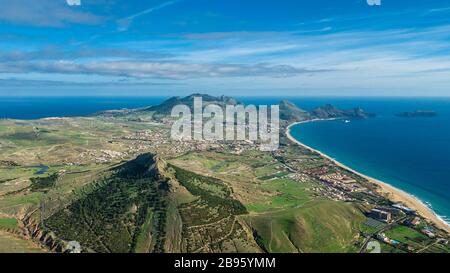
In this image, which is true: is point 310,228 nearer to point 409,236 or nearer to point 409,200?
point 409,236

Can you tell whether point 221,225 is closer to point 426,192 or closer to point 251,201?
point 251,201

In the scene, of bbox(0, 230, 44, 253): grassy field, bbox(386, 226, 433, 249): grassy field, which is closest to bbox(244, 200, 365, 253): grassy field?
bbox(386, 226, 433, 249): grassy field

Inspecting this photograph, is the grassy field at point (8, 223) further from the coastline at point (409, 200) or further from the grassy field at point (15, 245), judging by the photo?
the coastline at point (409, 200)

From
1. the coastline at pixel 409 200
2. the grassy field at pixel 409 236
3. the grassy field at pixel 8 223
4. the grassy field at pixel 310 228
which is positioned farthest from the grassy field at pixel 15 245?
the coastline at pixel 409 200

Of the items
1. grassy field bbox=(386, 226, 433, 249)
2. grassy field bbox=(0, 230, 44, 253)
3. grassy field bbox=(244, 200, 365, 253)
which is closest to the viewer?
grassy field bbox=(0, 230, 44, 253)

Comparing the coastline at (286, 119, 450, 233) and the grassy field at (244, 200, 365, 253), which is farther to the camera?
the coastline at (286, 119, 450, 233)

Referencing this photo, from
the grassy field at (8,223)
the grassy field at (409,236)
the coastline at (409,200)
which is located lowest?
the grassy field at (409,236)

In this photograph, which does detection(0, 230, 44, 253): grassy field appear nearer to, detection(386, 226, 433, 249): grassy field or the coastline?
detection(386, 226, 433, 249): grassy field

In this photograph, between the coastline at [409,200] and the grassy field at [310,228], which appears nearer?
the grassy field at [310,228]

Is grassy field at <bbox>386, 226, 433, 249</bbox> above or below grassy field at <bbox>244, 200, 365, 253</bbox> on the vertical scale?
below

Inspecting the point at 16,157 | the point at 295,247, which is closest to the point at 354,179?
the point at 295,247

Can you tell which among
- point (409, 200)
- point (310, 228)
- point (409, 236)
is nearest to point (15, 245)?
point (310, 228)
